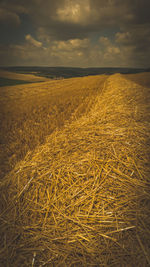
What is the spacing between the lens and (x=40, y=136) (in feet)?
13.1

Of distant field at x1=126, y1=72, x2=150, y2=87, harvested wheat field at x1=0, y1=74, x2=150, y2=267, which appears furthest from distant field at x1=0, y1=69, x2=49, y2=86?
harvested wheat field at x1=0, y1=74, x2=150, y2=267

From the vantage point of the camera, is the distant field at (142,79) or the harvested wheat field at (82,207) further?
the distant field at (142,79)

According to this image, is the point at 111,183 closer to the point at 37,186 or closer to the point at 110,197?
the point at 110,197

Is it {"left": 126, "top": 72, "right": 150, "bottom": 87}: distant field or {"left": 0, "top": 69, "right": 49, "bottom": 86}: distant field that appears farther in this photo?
{"left": 0, "top": 69, "right": 49, "bottom": 86}: distant field

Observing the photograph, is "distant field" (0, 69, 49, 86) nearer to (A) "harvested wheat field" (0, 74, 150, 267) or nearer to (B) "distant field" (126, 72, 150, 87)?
(B) "distant field" (126, 72, 150, 87)

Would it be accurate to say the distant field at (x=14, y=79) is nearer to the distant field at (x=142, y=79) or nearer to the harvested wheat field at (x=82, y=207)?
the distant field at (x=142, y=79)

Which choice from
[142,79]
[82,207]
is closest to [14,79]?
[142,79]

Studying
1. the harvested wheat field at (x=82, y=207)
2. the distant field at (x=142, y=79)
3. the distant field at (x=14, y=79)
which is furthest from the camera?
the distant field at (x=14, y=79)

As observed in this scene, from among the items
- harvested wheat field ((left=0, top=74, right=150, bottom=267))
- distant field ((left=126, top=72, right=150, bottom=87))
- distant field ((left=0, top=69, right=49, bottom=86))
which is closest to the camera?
harvested wheat field ((left=0, top=74, right=150, bottom=267))

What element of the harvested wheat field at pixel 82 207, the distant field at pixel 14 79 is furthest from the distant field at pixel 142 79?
the distant field at pixel 14 79

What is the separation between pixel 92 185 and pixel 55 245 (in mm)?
642

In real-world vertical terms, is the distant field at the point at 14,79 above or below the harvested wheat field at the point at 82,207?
above

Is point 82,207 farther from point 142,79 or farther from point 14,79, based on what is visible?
point 14,79

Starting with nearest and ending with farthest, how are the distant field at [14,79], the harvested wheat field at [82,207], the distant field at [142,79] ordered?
the harvested wheat field at [82,207], the distant field at [142,79], the distant field at [14,79]
